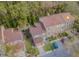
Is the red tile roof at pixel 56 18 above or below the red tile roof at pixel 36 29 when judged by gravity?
above

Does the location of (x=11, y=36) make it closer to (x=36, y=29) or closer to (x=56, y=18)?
(x=36, y=29)

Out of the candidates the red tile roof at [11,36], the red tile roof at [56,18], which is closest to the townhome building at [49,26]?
the red tile roof at [56,18]

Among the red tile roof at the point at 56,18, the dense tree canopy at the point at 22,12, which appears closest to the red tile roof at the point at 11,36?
the dense tree canopy at the point at 22,12

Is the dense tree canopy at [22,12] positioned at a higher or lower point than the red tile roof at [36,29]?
higher

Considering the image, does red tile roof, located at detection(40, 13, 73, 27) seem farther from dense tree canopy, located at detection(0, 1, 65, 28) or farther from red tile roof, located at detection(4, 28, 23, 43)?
red tile roof, located at detection(4, 28, 23, 43)

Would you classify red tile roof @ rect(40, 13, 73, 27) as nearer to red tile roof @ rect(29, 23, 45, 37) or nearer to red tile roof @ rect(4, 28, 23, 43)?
red tile roof @ rect(29, 23, 45, 37)

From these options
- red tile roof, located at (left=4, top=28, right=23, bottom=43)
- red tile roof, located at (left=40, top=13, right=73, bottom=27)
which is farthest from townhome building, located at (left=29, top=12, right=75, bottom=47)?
red tile roof, located at (left=4, top=28, right=23, bottom=43)

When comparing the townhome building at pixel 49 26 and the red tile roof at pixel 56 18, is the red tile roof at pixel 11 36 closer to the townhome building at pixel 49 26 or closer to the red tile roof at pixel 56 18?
the townhome building at pixel 49 26

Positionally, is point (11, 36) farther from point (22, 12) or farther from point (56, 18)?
point (56, 18)

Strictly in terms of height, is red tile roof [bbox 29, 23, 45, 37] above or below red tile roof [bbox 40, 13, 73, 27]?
below

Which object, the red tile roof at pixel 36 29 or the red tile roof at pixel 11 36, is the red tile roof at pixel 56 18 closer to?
the red tile roof at pixel 36 29

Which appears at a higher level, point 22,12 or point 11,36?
point 22,12

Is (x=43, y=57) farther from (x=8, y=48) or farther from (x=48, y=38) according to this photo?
(x=8, y=48)

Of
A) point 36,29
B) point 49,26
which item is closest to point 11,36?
point 36,29
